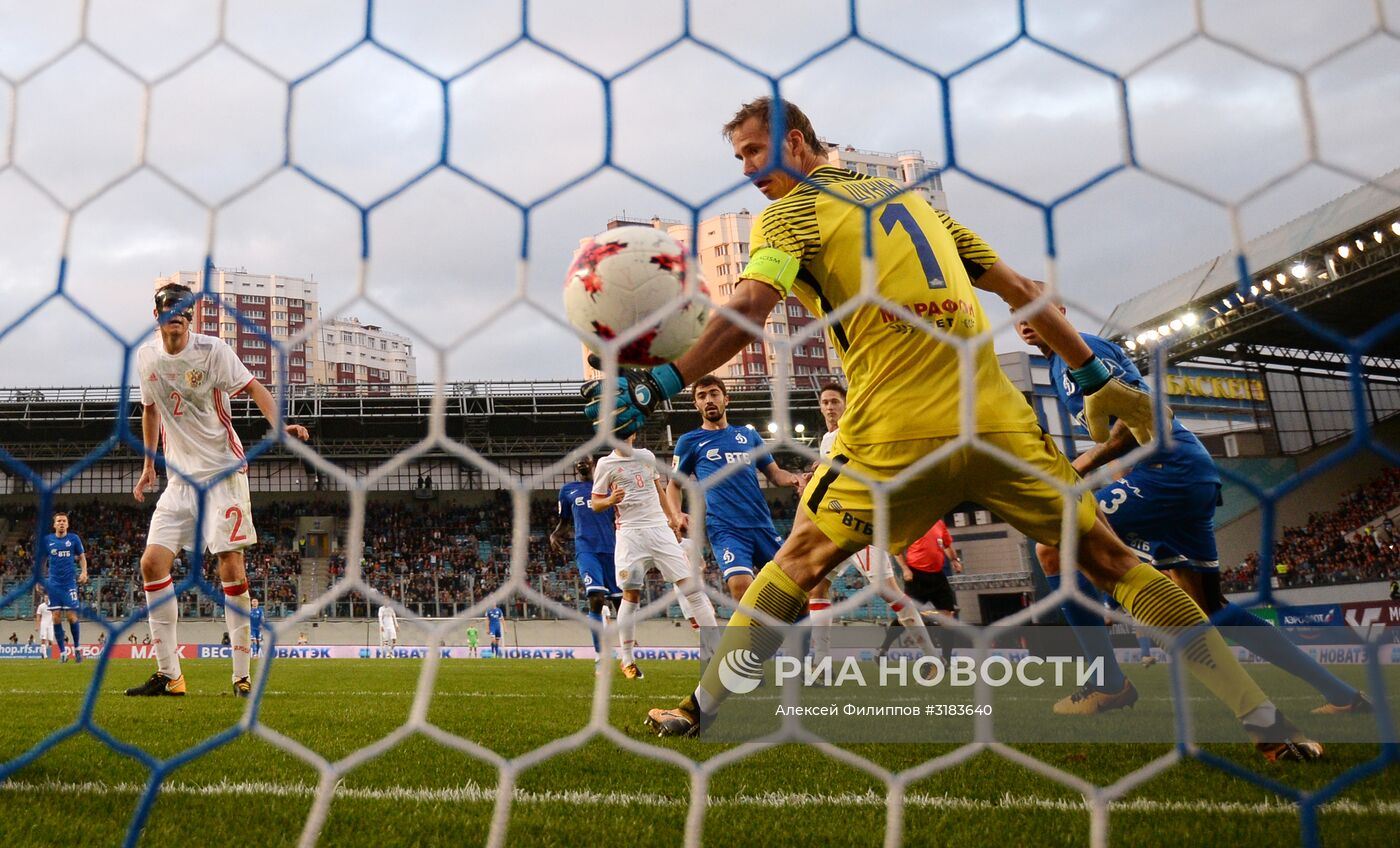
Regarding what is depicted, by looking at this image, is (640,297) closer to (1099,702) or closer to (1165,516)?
(1165,516)

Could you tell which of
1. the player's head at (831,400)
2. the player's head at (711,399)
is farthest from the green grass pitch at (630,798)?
the player's head at (831,400)

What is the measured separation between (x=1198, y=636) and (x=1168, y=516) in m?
1.63

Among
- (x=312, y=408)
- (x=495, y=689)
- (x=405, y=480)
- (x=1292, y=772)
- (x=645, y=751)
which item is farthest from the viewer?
(x=405, y=480)

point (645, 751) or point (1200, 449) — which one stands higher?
point (1200, 449)

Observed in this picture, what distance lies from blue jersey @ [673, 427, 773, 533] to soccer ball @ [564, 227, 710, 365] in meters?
4.31

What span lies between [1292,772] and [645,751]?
6.39ft

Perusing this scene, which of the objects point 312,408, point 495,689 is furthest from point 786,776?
point 312,408

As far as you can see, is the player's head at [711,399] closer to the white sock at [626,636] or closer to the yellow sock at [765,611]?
the white sock at [626,636]

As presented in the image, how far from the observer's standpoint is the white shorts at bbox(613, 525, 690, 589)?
779 cm

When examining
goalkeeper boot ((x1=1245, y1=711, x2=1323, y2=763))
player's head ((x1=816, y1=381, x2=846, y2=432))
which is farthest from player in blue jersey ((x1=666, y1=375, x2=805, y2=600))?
goalkeeper boot ((x1=1245, y1=711, x2=1323, y2=763))

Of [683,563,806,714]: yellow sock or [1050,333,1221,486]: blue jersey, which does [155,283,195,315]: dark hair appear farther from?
→ [1050,333,1221,486]: blue jersey

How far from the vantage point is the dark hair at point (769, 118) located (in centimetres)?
284

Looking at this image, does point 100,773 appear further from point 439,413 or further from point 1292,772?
point 1292,772

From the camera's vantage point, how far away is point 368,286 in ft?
7.33
